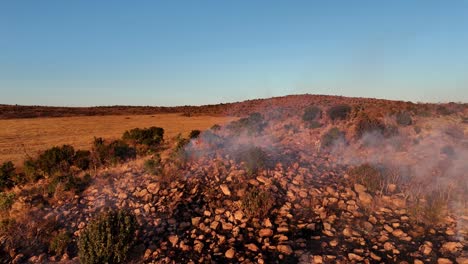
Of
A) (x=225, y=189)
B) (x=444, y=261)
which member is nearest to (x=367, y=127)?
(x=225, y=189)

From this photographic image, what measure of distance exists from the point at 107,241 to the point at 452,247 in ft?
22.5

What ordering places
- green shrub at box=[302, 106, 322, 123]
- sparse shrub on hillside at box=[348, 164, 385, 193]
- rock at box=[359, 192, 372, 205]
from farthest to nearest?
green shrub at box=[302, 106, 322, 123] → sparse shrub on hillside at box=[348, 164, 385, 193] → rock at box=[359, 192, 372, 205]

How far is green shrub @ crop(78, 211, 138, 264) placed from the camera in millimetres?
6699

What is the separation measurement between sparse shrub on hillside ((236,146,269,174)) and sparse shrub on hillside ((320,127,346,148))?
2.88 meters

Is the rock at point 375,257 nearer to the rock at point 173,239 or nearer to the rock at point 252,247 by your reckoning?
the rock at point 252,247

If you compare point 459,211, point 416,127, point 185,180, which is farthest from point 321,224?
point 416,127

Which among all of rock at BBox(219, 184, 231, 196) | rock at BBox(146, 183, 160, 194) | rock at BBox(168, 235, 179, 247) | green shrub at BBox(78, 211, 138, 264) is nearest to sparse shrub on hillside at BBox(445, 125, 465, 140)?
rock at BBox(219, 184, 231, 196)

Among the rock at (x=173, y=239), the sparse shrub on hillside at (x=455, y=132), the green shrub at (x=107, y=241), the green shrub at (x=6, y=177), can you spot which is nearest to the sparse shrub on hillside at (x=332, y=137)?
the sparse shrub on hillside at (x=455, y=132)

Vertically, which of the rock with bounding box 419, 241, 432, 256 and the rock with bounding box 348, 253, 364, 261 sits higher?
the rock with bounding box 419, 241, 432, 256

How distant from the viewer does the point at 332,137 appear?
1365 cm

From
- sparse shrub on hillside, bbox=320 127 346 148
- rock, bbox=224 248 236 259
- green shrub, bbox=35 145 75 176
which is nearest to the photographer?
rock, bbox=224 248 236 259

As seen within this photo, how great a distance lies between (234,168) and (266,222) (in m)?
3.06

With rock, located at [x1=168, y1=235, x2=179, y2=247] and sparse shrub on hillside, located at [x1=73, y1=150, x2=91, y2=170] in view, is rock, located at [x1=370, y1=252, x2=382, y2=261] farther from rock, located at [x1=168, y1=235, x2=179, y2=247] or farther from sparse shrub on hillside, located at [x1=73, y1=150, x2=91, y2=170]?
sparse shrub on hillside, located at [x1=73, y1=150, x2=91, y2=170]

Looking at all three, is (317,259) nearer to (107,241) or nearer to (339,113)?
(107,241)
